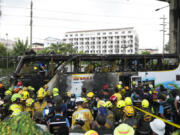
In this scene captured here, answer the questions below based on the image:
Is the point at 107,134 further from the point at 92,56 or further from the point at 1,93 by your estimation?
the point at 92,56

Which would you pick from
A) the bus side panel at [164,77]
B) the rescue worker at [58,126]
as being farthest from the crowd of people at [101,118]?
the bus side panel at [164,77]

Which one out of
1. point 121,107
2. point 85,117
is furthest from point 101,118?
point 121,107

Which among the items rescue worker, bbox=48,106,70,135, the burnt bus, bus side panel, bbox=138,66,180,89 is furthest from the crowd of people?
bus side panel, bbox=138,66,180,89

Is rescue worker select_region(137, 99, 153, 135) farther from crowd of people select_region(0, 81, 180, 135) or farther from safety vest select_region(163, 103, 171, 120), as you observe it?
safety vest select_region(163, 103, 171, 120)

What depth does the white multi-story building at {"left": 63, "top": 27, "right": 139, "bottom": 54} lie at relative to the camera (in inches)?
4414

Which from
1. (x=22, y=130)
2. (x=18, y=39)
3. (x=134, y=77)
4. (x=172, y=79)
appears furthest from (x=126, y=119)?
(x=18, y=39)

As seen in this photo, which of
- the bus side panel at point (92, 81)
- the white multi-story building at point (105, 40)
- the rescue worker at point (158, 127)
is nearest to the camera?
the rescue worker at point (158, 127)

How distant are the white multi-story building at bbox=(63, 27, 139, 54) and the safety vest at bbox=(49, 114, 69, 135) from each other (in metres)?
108

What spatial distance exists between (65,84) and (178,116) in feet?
21.2

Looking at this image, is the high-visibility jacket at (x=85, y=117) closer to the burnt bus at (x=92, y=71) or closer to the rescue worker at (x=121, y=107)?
the rescue worker at (x=121, y=107)

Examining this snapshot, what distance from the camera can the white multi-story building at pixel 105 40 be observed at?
112m

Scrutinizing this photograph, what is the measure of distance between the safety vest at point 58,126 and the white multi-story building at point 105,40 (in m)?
108

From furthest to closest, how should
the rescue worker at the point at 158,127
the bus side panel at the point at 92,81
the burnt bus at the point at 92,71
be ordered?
the bus side panel at the point at 92,81
the burnt bus at the point at 92,71
the rescue worker at the point at 158,127

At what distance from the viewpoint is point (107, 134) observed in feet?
11.8
